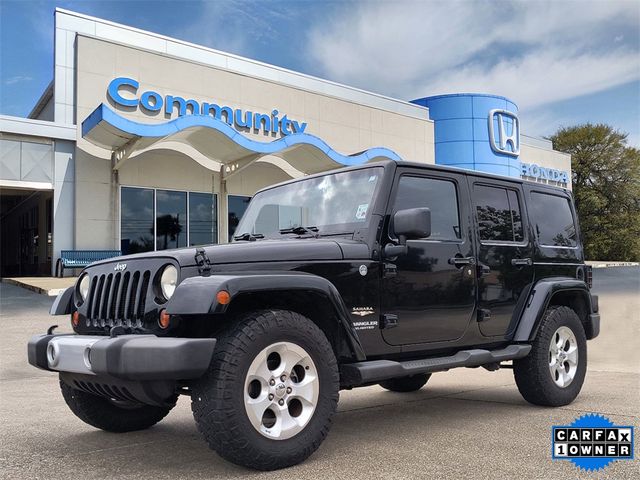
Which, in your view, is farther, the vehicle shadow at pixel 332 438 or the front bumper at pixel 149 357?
the vehicle shadow at pixel 332 438

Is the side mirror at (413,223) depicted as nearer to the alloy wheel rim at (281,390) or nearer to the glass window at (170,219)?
the alloy wheel rim at (281,390)

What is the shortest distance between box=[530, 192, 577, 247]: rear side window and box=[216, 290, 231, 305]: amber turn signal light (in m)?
3.59

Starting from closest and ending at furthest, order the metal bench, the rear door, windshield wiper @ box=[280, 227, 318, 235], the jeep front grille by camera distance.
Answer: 1. the jeep front grille
2. windshield wiper @ box=[280, 227, 318, 235]
3. the rear door
4. the metal bench

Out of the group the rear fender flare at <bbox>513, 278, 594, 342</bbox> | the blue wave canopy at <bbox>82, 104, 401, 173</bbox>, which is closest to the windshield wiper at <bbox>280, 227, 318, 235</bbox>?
the rear fender flare at <bbox>513, 278, 594, 342</bbox>

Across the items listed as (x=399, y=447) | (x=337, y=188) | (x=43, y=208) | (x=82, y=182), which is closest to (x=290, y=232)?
(x=337, y=188)

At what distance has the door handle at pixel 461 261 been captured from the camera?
4.85m

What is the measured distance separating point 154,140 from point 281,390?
1673 centimetres

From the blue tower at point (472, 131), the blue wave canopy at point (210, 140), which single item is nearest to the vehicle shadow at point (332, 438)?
the blue wave canopy at point (210, 140)

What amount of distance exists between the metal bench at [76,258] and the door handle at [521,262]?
15.2 meters

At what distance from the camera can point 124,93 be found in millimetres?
20125

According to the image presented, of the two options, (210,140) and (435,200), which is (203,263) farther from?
(210,140)

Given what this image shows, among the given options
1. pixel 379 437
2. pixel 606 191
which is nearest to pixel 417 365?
pixel 379 437

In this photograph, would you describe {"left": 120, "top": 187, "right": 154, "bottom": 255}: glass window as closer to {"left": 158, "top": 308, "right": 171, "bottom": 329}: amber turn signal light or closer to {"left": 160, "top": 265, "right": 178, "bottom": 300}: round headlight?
{"left": 160, "top": 265, "right": 178, "bottom": 300}: round headlight

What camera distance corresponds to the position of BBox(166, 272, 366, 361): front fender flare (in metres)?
3.30
